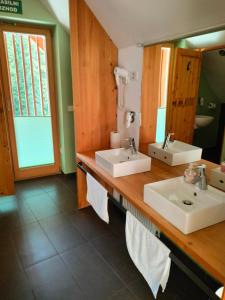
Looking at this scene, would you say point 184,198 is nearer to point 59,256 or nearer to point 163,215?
point 163,215

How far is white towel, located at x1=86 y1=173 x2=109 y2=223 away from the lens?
2021mm

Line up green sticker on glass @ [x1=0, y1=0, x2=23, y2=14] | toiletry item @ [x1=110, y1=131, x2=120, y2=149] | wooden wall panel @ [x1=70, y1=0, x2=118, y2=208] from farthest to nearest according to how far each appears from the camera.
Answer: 1. green sticker on glass @ [x1=0, y1=0, x2=23, y2=14]
2. toiletry item @ [x1=110, y1=131, x2=120, y2=149]
3. wooden wall panel @ [x1=70, y1=0, x2=118, y2=208]

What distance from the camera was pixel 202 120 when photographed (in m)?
1.73

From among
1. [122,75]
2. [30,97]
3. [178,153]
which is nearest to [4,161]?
[30,97]

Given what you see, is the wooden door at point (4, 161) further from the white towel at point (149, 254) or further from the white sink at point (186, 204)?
the white sink at point (186, 204)

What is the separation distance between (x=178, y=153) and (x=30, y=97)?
7.95 feet

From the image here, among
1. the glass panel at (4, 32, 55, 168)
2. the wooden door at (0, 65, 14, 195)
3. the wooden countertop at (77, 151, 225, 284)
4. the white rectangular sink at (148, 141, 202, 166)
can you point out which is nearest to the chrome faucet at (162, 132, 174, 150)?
the white rectangular sink at (148, 141, 202, 166)

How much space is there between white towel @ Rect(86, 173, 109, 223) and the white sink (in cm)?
73

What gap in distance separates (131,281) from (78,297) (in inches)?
16.7

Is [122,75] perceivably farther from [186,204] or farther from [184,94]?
[186,204]

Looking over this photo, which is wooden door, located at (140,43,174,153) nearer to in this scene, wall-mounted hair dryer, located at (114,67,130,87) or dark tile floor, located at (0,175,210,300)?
wall-mounted hair dryer, located at (114,67,130,87)

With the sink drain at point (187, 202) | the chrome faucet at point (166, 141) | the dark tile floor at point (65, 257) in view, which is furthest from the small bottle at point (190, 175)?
the dark tile floor at point (65, 257)

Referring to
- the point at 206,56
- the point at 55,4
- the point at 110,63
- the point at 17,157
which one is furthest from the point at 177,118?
the point at 17,157

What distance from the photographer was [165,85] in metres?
1.96
